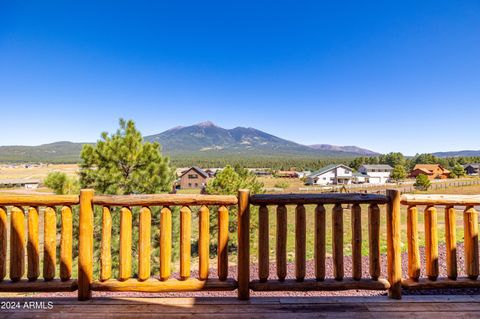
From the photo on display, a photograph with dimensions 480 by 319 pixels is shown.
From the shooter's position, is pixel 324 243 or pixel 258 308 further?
pixel 324 243

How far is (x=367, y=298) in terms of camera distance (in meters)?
2.62

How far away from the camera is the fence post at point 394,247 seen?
2.63 m

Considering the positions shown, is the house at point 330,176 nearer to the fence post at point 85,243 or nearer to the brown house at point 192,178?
the brown house at point 192,178

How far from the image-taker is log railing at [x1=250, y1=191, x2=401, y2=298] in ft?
8.59

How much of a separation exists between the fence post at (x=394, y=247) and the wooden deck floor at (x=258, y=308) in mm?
114

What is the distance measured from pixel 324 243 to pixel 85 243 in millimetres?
2248

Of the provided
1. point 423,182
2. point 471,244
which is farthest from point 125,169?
point 423,182

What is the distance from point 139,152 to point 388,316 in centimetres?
774

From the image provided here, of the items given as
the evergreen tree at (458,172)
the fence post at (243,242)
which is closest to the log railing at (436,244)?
the fence post at (243,242)

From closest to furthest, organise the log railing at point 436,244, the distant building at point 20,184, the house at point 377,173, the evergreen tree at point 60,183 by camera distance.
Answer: the log railing at point 436,244 → the evergreen tree at point 60,183 → the distant building at point 20,184 → the house at point 377,173

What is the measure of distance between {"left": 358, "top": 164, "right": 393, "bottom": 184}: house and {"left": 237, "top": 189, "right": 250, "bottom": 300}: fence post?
66.5 meters

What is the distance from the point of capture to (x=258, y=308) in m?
2.44

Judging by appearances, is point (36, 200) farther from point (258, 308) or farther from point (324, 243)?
point (324, 243)

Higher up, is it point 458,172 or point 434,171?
point 434,171
